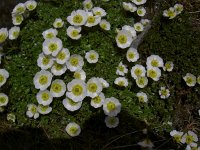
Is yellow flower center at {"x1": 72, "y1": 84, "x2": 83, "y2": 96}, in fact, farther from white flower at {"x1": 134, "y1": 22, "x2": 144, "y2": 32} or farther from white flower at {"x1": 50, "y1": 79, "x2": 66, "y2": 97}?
white flower at {"x1": 134, "y1": 22, "x2": 144, "y2": 32}

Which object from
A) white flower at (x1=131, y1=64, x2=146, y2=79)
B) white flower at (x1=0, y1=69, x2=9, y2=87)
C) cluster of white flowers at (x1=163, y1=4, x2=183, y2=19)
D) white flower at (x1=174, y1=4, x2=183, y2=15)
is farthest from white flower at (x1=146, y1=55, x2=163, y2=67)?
white flower at (x1=0, y1=69, x2=9, y2=87)

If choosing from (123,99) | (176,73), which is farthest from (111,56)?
(176,73)

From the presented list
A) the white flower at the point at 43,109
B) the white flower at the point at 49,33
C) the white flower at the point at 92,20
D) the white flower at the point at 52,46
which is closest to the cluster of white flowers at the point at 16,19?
the white flower at the point at 49,33

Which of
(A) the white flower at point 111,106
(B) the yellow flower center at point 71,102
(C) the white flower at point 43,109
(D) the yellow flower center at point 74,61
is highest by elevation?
(D) the yellow flower center at point 74,61

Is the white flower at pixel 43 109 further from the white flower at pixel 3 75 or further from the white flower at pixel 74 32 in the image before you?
the white flower at pixel 74 32

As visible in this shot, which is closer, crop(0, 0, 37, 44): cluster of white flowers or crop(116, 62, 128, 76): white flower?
crop(116, 62, 128, 76): white flower

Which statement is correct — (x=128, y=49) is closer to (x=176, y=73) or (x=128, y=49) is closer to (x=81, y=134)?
(x=176, y=73)

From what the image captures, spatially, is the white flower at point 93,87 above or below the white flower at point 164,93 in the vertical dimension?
above

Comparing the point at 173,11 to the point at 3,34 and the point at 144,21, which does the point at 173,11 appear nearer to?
the point at 144,21
